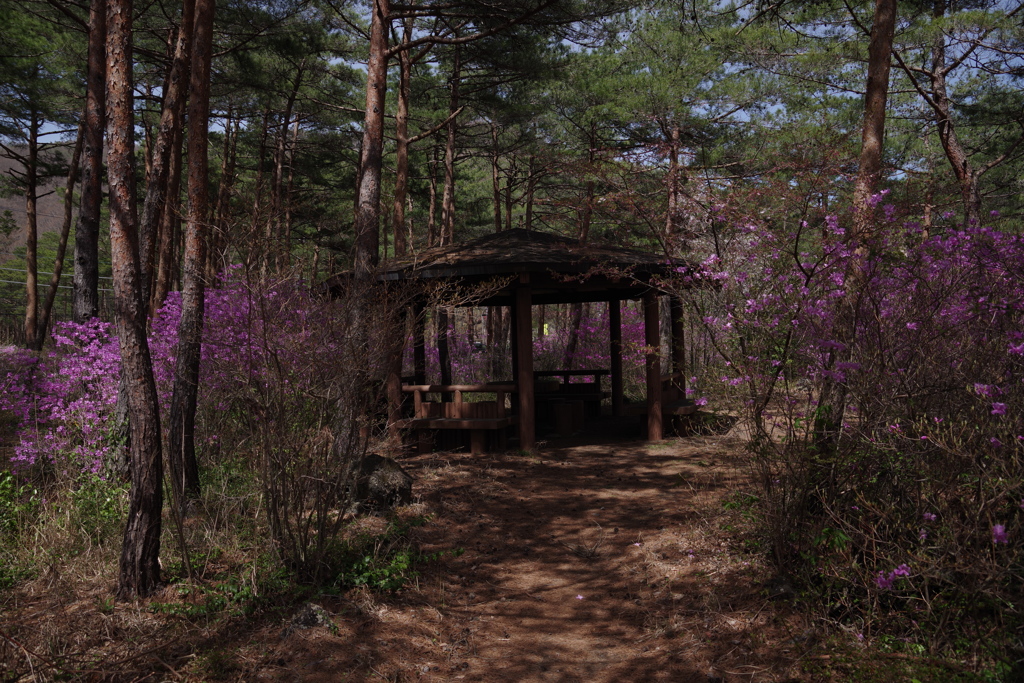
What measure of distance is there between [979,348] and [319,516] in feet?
13.8

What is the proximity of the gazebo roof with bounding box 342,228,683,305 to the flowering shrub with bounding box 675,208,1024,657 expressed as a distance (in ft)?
10.1

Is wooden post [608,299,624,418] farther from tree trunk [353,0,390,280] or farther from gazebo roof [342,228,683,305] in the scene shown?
tree trunk [353,0,390,280]

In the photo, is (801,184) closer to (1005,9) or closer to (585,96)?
(1005,9)

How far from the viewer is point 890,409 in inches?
158

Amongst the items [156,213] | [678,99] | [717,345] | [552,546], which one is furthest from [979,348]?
[678,99]

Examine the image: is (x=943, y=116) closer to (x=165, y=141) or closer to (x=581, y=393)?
(x=581, y=393)

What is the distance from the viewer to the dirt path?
156 inches

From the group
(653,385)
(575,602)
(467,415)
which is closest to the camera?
(575,602)

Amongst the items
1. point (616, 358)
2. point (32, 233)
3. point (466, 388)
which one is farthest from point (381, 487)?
point (32, 233)

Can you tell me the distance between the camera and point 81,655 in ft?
11.7

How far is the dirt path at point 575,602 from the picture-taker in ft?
13.0

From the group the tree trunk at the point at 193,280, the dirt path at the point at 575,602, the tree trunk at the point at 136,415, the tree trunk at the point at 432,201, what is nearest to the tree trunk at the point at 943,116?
the dirt path at the point at 575,602

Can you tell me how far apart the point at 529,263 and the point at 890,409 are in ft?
16.8

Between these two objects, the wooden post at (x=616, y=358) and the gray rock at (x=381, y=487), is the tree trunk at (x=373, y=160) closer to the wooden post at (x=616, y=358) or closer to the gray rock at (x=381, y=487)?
the gray rock at (x=381, y=487)
